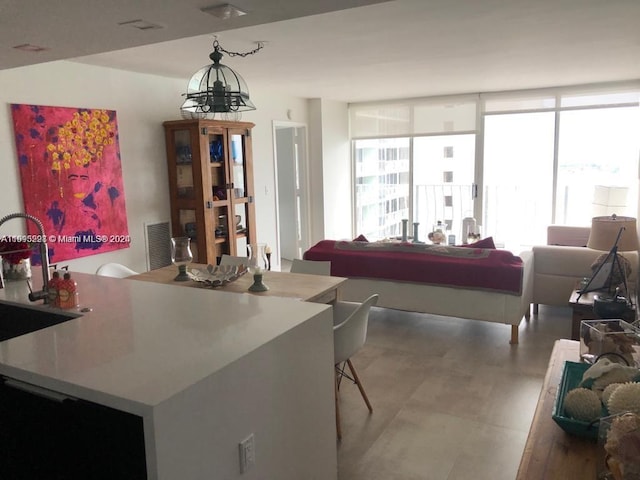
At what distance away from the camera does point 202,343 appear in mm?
1637

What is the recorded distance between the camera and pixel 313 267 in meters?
3.71

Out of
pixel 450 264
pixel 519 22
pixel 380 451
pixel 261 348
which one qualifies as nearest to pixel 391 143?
pixel 450 264

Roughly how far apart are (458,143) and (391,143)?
115 cm

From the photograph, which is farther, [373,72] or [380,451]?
[373,72]

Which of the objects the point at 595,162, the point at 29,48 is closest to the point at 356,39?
the point at 29,48

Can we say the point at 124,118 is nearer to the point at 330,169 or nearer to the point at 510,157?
the point at 330,169

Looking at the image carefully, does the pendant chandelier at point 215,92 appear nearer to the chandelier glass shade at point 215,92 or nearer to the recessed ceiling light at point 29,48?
the chandelier glass shade at point 215,92

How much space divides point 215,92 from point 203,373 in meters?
1.95

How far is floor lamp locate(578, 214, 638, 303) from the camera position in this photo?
10.5ft

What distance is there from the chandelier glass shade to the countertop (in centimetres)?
118

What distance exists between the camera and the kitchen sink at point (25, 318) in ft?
6.98

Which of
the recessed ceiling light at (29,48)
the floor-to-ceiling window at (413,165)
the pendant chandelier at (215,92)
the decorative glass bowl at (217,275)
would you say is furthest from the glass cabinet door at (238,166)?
the floor-to-ceiling window at (413,165)

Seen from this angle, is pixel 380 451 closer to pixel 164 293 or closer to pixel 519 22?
pixel 164 293

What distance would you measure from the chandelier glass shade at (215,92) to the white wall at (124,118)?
175cm
